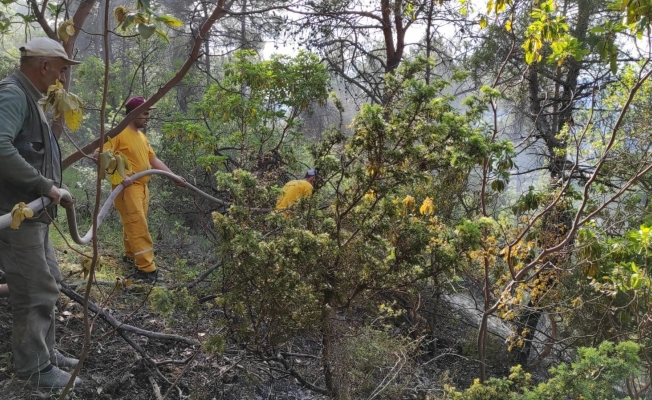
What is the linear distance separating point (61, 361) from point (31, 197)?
3.50 ft

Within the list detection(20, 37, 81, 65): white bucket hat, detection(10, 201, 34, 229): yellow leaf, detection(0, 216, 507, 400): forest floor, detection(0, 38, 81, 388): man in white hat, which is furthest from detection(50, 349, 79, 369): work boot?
detection(20, 37, 81, 65): white bucket hat

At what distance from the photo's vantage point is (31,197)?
2.54 meters

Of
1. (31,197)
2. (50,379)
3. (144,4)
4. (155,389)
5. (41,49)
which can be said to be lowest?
(155,389)

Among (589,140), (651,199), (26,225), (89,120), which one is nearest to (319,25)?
(589,140)

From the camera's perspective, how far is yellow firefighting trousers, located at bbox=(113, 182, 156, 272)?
15.8ft

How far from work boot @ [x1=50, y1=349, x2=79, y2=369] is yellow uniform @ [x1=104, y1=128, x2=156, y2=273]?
1.87m

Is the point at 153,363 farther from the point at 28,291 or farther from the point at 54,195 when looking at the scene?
the point at 54,195

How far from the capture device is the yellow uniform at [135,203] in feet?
15.7

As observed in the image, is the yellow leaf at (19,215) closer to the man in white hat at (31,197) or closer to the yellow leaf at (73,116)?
the yellow leaf at (73,116)

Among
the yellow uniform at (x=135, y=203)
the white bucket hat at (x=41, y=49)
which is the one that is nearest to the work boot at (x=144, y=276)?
the yellow uniform at (x=135, y=203)

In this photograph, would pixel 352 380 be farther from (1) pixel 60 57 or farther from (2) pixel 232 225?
(1) pixel 60 57

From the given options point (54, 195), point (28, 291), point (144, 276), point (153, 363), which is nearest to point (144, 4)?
point (54, 195)

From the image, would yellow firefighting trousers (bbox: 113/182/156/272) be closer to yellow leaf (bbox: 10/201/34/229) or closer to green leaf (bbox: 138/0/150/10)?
yellow leaf (bbox: 10/201/34/229)

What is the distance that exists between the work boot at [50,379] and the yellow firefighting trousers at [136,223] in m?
2.17
